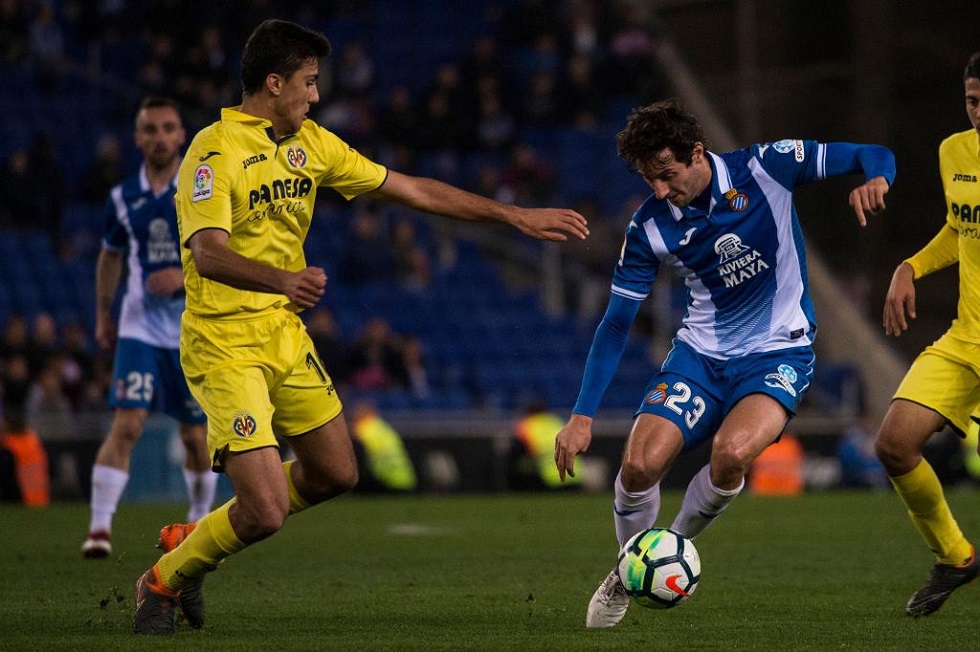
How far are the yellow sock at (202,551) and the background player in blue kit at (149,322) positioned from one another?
319cm

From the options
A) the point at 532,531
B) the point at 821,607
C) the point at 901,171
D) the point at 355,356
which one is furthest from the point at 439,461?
the point at 821,607

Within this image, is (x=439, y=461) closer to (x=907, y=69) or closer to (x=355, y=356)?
(x=355, y=356)

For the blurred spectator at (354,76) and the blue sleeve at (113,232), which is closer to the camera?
the blue sleeve at (113,232)

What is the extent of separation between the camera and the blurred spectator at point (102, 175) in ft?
63.0

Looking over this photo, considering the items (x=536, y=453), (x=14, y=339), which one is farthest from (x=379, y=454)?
(x=14, y=339)

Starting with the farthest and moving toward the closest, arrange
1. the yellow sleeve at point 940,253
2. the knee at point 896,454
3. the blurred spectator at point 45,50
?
the blurred spectator at point 45,50
the yellow sleeve at point 940,253
the knee at point 896,454

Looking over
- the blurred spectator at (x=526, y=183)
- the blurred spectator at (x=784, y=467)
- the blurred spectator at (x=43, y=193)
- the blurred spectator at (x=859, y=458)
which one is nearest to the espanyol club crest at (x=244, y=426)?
the blurred spectator at (x=784, y=467)

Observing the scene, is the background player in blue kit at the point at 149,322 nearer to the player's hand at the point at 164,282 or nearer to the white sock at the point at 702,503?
the player's hand at the point at 164,282

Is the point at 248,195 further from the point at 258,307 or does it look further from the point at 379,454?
the point at 379,454

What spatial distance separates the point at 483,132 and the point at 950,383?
49.4 ft

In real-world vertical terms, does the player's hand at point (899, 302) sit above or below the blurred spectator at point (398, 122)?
below

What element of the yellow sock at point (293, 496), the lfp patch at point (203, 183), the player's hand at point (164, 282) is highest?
the lfp patch at point (203, 183)

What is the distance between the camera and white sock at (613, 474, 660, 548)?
6.18 metres

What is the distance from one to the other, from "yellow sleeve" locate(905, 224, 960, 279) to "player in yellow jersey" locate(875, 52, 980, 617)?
14 cm
